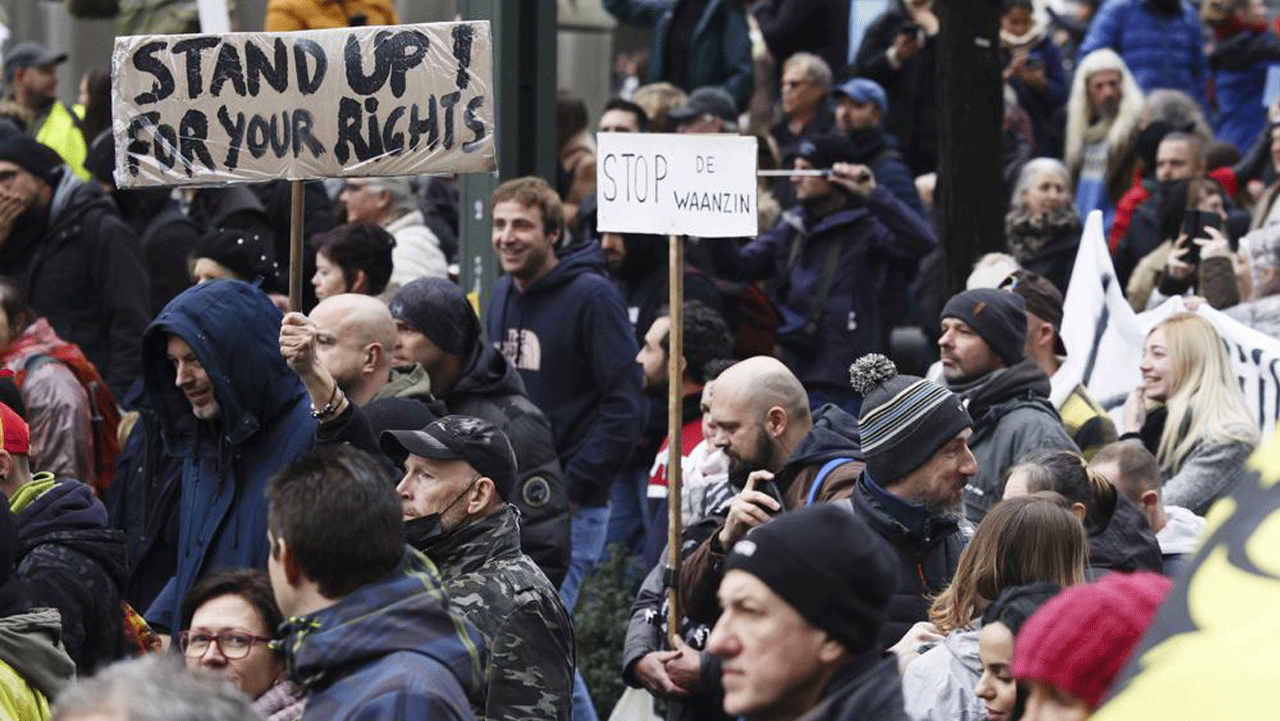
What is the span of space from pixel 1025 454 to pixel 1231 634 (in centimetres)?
413

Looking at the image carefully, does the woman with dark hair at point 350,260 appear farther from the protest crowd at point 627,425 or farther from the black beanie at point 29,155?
the black beanie at point 29,155

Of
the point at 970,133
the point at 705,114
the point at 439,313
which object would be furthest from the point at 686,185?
the point at 705,114

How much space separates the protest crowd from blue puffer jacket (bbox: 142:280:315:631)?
1cm

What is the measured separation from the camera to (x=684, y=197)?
783 centimetres

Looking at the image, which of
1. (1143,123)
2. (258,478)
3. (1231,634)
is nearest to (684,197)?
(258,478)

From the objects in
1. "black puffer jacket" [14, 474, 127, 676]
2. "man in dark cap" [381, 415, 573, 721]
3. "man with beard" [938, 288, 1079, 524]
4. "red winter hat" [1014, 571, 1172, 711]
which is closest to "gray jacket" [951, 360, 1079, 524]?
"man with beard" [938, 288, 1079, 524]

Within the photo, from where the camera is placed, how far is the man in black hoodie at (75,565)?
6.07 metres

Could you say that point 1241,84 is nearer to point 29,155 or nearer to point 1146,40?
point 1146,40

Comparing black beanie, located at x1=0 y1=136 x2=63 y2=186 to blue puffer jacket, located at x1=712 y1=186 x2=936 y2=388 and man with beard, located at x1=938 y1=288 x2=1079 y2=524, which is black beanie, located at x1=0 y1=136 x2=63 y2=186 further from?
man with beard, located at x1=938 y1=288 x2=1079 y2=524

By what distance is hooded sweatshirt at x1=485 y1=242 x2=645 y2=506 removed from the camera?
9.33 metres

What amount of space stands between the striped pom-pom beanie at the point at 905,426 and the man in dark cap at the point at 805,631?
7.29 feet

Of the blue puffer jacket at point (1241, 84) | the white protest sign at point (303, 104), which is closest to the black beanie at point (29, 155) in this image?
the white protest sign at point (303, 104)

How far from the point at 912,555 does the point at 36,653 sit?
250 cm

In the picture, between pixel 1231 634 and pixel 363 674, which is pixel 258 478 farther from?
pixel 1231 634
